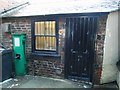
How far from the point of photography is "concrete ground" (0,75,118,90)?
6773mm

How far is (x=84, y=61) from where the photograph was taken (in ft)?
23.2

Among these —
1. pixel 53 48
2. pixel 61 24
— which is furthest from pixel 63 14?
pixel 53 48

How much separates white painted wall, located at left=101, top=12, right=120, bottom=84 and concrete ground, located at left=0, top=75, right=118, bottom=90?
33 centimetres

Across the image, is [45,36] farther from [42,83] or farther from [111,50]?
[111,50]

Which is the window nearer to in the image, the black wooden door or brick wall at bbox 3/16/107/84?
brick wall at bbox 3/16/107/84

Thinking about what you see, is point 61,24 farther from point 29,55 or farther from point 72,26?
point 29,55

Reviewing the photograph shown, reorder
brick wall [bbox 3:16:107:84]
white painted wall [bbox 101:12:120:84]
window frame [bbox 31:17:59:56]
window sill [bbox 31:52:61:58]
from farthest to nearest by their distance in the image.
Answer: window sill [bbox 31:52:61:58] < window frame [bbox 31:17:59:56] < brick wall [bbox 3:16:107:84] < white painted wall [bbox 101:12:120:84]

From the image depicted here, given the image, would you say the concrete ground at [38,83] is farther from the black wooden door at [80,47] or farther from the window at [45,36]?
the window at [45,36]

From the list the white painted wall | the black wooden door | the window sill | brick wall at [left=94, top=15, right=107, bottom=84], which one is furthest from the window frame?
the white painted wall

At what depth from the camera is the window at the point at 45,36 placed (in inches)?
296

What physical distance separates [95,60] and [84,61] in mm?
453

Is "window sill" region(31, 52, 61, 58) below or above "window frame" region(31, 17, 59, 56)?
below

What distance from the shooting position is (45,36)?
302 inches

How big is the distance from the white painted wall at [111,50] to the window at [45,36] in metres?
2.04
